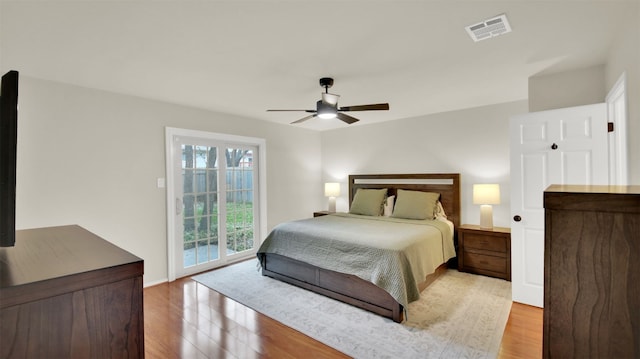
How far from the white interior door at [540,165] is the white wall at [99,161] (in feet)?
12.3

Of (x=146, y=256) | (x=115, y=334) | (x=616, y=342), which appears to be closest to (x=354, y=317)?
(x=616, y=342)

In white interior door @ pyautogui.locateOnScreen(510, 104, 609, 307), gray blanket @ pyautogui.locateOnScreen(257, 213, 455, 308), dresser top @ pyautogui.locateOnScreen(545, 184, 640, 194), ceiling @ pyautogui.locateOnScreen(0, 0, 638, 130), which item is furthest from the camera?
gray blanket @ pyautogui.locateOnScreen(257, 213, 455, 308)

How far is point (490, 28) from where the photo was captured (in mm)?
1934

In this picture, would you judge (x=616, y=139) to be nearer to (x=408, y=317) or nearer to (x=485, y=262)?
(x=485, y=262)

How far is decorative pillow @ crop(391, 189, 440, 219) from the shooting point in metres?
4.08

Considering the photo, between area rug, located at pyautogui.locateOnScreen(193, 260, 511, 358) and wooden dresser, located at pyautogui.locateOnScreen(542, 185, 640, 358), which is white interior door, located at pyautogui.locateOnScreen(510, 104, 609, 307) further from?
wooden dresser, located at pyautogui.locateOnScreen(542, 185, 640, 358)

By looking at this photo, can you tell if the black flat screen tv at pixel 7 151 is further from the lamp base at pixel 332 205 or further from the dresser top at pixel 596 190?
the lamp base at pixel 332 205

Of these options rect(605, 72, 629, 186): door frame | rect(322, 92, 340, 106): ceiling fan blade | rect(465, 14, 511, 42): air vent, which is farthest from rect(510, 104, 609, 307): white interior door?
rect(322, 92, 340, 106): ceiling fan blade

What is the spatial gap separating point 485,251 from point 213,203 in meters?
3.74

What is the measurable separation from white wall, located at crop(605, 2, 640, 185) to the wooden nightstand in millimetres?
1763

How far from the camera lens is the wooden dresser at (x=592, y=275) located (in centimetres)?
71

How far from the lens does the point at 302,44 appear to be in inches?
84.2

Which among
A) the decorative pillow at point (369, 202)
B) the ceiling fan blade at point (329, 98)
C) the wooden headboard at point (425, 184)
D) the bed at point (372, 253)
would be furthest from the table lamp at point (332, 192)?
the ceiling fan blade at point (329, 98)

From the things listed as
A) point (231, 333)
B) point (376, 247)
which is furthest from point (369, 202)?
point (231, 333)
